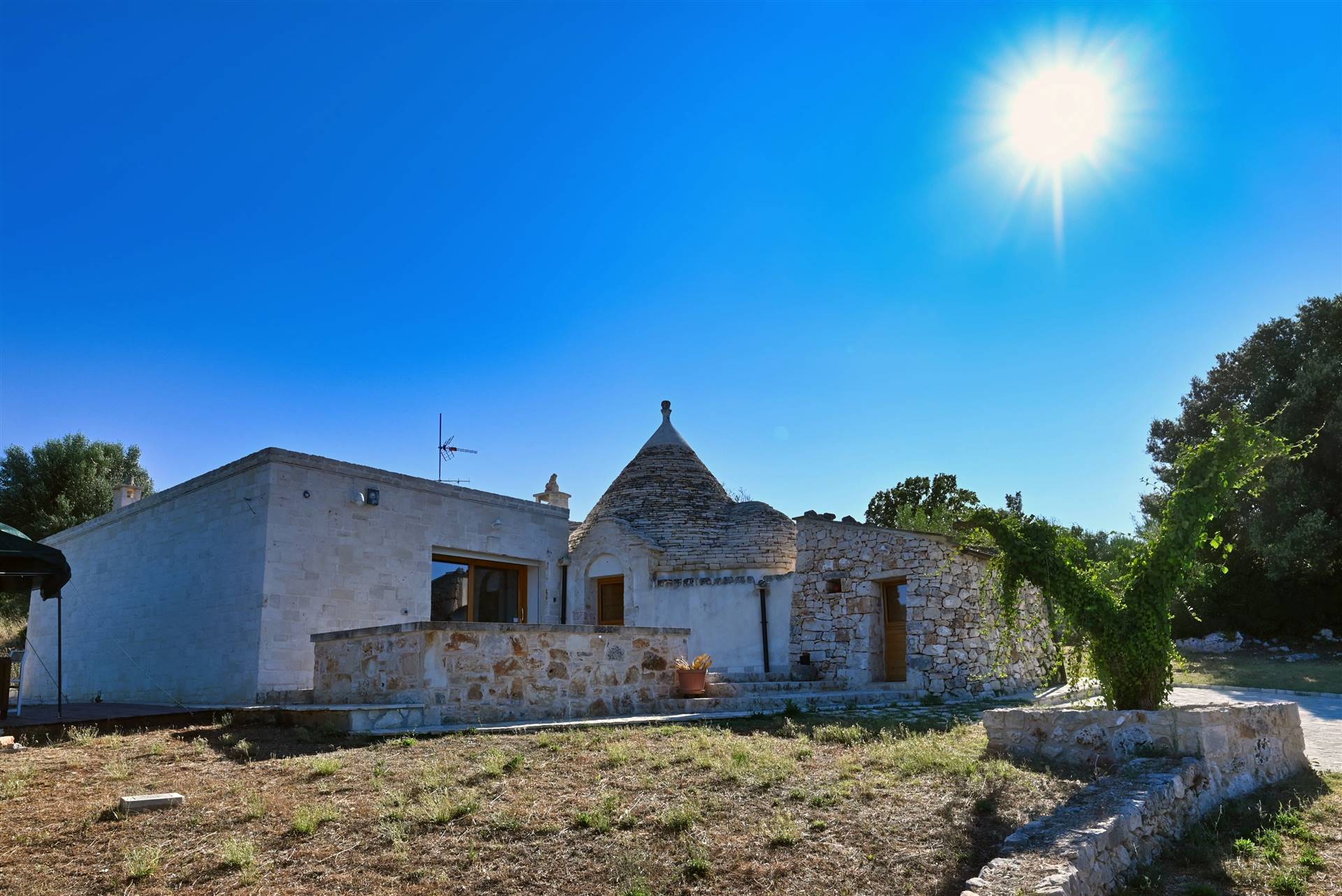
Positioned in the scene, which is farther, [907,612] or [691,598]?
[691,598]

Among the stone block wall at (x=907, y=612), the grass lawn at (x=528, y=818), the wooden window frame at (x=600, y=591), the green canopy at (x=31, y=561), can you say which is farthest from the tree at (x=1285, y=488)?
the green canopy at (x=31, y=561)

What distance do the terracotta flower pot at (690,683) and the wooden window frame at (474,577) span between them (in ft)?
16.1

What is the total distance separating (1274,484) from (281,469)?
80.0ft

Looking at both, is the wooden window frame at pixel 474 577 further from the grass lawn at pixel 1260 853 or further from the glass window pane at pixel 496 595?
the grass lawn at pixel 1260 853

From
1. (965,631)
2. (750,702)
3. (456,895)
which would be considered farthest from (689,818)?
(965,631)

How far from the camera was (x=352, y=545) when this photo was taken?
1502cm

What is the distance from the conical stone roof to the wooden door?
88.9 inches

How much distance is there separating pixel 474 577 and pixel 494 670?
290 inches

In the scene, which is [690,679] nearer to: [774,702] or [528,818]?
[774,702]

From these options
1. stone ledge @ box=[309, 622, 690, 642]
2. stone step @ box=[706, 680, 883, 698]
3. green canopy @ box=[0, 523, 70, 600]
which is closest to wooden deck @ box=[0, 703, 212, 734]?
green canopy @ box=[0, 523, 70, 600]

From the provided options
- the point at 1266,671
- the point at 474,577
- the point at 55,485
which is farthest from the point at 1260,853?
the point at 55,485

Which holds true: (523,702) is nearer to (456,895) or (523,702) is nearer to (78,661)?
(456,895)

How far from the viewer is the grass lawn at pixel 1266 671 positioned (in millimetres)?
16297

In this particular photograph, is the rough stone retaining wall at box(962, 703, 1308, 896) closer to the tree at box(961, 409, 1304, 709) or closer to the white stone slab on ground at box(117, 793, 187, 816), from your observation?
the tree at box(961, 409, 1304, 709)
